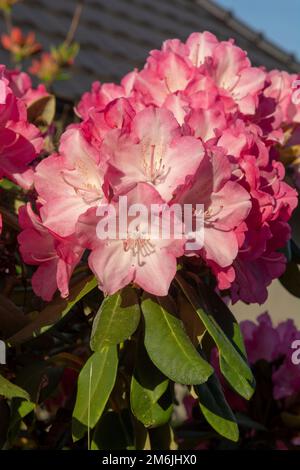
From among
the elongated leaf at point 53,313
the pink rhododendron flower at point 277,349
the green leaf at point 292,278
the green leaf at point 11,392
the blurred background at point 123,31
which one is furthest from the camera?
the blurred background at point 123,31

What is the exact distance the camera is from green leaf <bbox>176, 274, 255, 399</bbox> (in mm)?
940

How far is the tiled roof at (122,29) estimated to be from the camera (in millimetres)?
4199

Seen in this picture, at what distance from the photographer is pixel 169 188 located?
93 cm

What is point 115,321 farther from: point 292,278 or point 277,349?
point 277,349

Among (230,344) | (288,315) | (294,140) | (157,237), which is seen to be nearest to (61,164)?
Answer: (157,237)

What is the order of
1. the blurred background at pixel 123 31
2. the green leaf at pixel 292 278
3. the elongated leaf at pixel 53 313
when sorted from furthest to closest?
1. the blurred background at pixel 123 31
2. the green leaf at pixel 292 278
3. the elongated leaf at pixel 53 313

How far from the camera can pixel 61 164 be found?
3.28ft

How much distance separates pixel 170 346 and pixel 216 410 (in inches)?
4.7

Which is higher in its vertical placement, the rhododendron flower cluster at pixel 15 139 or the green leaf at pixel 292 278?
the rhododendron flower cluster at pixel 15 139

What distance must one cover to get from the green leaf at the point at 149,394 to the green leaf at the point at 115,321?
0.08 metres

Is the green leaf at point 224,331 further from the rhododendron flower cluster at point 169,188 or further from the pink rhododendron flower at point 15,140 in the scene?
the pink rhododendron flower at point 15,140

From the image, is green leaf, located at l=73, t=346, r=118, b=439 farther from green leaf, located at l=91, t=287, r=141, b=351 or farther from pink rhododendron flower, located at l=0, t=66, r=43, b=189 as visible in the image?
pink rhododendron flower, located at l=0, t=66, r=43, b=189

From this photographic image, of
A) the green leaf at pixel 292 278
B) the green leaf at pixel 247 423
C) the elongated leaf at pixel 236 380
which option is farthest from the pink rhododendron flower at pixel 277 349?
the elongated leaf at pixel 236 380

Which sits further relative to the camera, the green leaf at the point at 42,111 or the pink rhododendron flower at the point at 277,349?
the pink rhododendron flower at the point at 277,349
